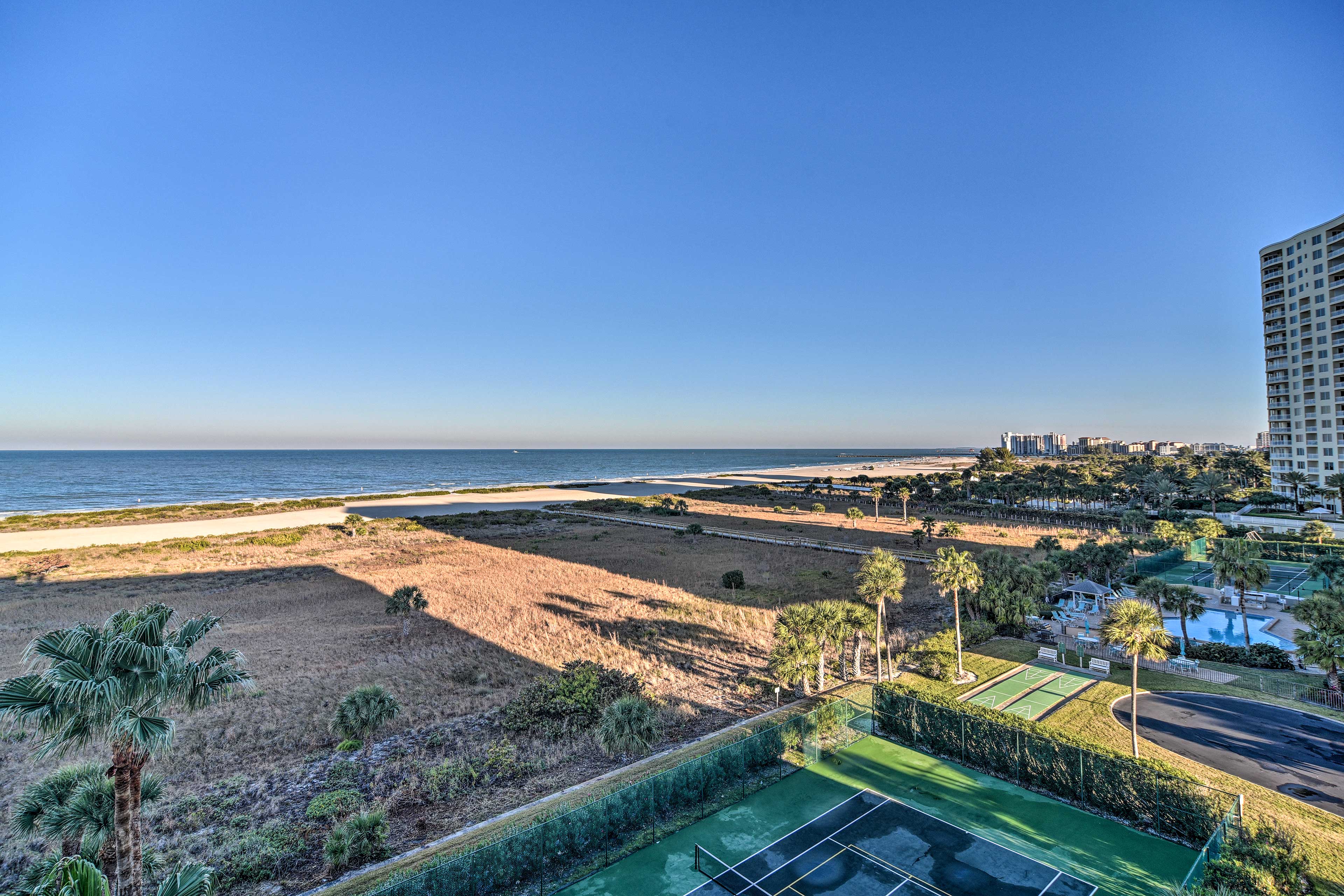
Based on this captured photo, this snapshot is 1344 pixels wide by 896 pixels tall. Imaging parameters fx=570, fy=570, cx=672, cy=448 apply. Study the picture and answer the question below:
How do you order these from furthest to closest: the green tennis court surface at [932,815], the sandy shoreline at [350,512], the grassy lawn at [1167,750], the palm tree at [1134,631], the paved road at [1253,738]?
the sandy shoreline at [350,512]
the palm tree at [1134,631]
the paved road at [1253,738]
the grassy lawn at [1167,750]
the green tennis court surface at [932,815]

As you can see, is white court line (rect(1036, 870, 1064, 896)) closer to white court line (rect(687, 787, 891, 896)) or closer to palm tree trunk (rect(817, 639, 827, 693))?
white court line (rect(687, 787, 891, 896))

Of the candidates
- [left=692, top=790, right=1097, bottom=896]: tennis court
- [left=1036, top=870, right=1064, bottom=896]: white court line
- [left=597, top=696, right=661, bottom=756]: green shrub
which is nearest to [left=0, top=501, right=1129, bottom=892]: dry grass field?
[left=597, top=696, right=661, bottom=756]: green shrub

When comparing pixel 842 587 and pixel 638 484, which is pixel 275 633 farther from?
pixel 638 484


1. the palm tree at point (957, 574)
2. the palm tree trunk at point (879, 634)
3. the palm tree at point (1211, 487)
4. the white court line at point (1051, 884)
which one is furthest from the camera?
the palm tree at point (1211, 487)

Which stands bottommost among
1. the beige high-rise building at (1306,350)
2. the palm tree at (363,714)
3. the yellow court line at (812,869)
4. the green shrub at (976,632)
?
the green shrub at (976,632)

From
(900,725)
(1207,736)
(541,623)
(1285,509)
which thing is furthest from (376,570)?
(1285,509)

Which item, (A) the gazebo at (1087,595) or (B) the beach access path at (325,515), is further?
(B) the beach access path at (325,515)

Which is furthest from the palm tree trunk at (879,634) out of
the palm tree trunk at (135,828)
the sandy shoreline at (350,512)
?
the sandy shoreline at (350,512)

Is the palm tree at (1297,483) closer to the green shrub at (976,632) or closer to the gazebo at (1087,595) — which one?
the gazebo at (1087,595)

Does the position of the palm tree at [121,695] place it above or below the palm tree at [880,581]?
above
